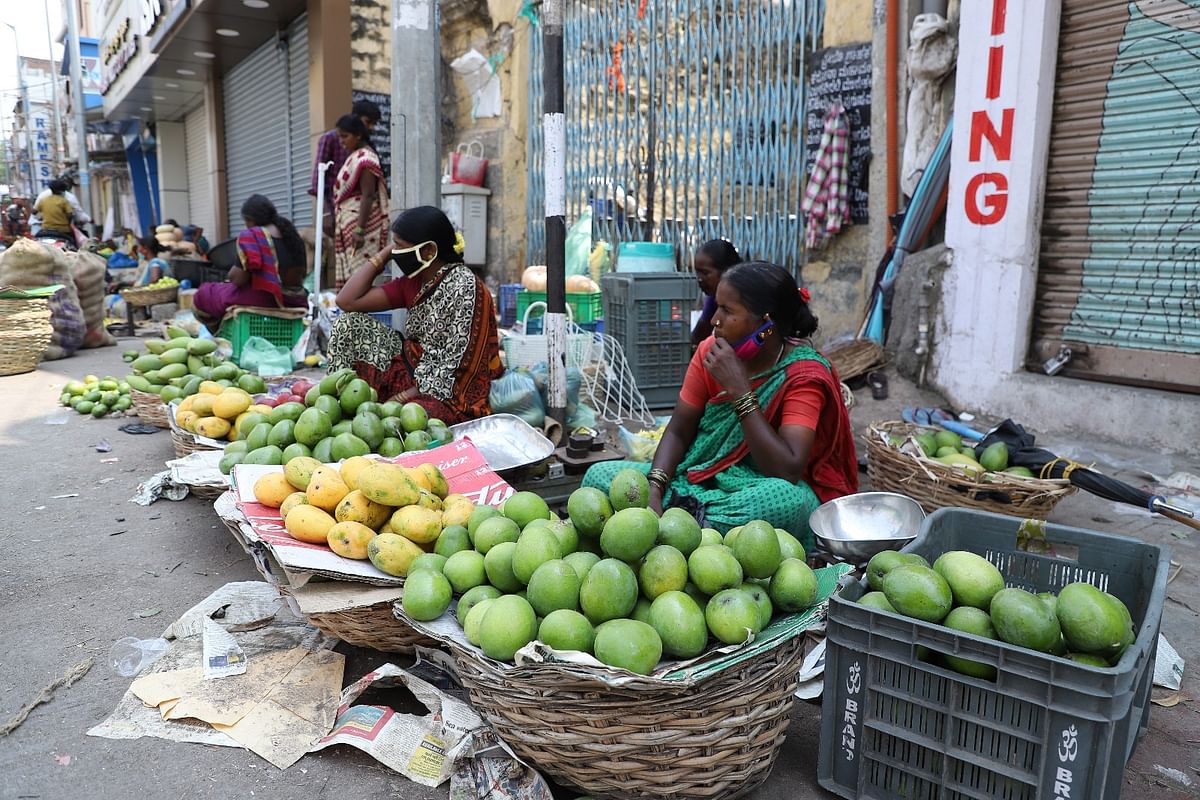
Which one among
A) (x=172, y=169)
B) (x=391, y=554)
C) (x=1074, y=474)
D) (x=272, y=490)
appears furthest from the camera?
(x=172, y=169)

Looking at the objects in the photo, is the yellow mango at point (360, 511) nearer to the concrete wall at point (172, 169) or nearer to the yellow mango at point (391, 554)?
the yellow mango at point (391, 554)

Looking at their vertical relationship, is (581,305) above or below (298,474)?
above

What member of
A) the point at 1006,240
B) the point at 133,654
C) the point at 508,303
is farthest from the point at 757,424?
the point at 508,303

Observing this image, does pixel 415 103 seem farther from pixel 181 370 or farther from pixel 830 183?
pixel 830 183

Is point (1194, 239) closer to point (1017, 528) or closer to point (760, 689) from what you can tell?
point (1017, 528)

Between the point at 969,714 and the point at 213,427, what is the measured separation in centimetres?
364

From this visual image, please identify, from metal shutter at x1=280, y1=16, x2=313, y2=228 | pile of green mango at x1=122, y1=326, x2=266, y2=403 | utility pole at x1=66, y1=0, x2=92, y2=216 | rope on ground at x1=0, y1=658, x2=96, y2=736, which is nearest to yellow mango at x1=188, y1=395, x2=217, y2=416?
pile of green mango at x1=122, y1=326, x2=266, y2=403

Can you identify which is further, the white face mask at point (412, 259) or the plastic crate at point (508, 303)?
the plastic crate at point (508, 303)

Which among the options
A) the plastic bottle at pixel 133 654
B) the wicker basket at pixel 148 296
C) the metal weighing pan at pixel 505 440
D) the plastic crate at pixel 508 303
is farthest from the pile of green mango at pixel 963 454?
the wicker basket at pixel 148 296

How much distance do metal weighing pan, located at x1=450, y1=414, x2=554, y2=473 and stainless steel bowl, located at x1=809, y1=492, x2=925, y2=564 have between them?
4.35 feet

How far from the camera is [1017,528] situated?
230cm

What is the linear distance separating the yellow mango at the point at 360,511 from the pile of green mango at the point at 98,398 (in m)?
4.52

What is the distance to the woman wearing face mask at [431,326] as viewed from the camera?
4348 mm

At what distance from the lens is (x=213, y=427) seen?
13.3ft
